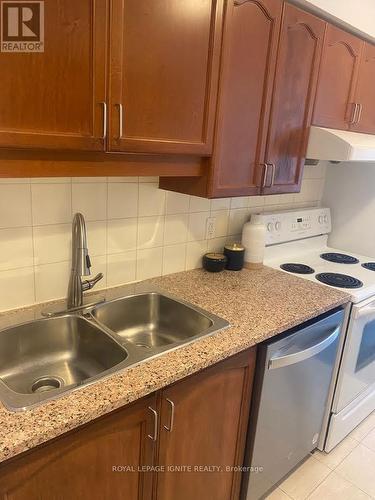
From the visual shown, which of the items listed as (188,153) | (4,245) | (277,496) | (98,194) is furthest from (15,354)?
(277,496)

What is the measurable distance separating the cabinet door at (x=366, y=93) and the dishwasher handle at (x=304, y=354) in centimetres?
112

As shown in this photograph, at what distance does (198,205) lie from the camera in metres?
1.89

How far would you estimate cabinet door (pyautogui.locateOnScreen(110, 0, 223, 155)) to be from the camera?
1.08 metres

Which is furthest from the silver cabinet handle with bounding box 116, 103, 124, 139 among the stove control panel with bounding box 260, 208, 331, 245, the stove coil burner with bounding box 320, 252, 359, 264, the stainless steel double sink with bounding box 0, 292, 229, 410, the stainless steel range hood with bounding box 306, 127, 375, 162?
the stove coil burner with bounding box 320, 252, 359, 264

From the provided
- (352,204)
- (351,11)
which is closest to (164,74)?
(351,11)

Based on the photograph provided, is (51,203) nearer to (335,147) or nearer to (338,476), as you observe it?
(335,147)

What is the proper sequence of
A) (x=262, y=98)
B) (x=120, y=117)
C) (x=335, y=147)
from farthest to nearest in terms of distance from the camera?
1. (x=335, y=147)
2. (x=262, y=98)
3. (x=120, y=117)

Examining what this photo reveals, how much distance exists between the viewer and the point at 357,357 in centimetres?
197

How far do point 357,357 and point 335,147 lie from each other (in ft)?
3.53

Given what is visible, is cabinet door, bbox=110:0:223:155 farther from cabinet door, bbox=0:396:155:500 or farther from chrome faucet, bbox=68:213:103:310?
cabinet door, bbox=0:396:155:500

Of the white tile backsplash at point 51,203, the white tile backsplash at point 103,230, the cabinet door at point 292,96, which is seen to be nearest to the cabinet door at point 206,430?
the white tile backsplash at point 103,230

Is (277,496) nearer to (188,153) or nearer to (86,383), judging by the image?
(86,383)

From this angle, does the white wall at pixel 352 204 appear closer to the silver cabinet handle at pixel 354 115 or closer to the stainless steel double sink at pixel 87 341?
the silver cabinet handle at pixel 354 115

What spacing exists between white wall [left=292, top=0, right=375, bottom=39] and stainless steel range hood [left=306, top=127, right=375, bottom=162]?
0.49 meters
